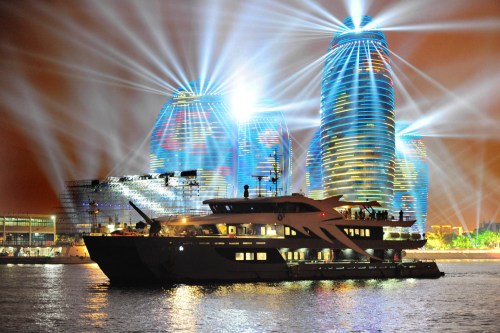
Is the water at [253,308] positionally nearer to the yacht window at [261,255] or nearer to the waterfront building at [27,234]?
the yacht window at [261,255]

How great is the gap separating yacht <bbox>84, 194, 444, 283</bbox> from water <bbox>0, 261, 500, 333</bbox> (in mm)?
1469

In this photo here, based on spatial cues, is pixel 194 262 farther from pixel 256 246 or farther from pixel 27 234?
pixel 27 234

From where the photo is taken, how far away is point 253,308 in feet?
160

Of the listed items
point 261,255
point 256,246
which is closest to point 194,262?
point 256,246

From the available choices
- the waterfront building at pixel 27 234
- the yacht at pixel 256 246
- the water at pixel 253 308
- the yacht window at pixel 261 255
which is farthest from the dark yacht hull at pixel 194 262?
the waterfront building at pixel 27 234

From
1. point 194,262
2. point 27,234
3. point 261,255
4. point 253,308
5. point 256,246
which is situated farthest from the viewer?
point 27,234

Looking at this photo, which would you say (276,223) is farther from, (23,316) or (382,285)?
(23,316)

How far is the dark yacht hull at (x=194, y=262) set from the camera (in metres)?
58.9

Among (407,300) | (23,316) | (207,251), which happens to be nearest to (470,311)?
(407,300)

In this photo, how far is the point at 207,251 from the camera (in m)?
61.0

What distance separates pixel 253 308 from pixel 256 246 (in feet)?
49.9

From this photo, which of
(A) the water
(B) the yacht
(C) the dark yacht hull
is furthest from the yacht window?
(A) the water

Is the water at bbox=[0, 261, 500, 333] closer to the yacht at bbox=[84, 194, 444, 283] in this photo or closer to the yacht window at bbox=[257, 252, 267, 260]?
the yacht at bbox=[84, 194, 444, 283]

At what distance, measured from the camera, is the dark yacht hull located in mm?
58906
